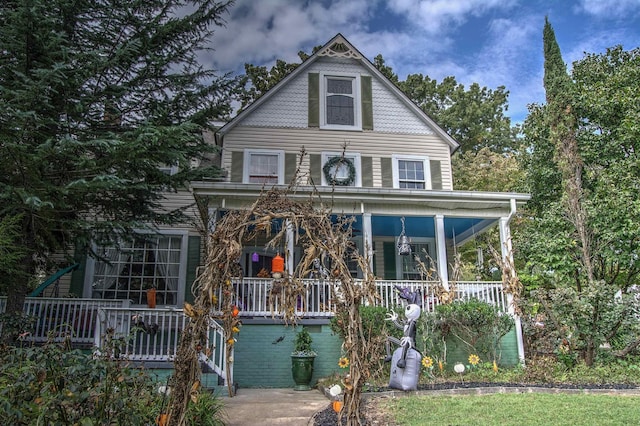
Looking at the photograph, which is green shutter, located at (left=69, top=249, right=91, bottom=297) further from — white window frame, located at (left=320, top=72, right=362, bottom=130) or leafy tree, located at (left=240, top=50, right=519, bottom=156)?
leafy tree, located at (left=240, top=50, right=519, bottom=156)

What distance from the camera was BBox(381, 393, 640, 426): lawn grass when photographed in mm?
5102

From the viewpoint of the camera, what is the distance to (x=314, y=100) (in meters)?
13.5

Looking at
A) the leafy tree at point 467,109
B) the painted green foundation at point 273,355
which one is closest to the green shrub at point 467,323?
the painted green foundation at point 273,355

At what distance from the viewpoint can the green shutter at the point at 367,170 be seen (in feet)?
43.0

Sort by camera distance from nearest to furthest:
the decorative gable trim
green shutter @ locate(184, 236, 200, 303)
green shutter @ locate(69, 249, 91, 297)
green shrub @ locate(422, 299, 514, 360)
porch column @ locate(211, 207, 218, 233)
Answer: green shrub @ locate(422, 299, 514, 360) < porch column @ locate(211, 207, 218, 233) < green shutter @ locate(69, 249, 91, 297) < green shutter @ locate(184, 236, 200, 303) < the decorative gable trim

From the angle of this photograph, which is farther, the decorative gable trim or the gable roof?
the decorative gable trim

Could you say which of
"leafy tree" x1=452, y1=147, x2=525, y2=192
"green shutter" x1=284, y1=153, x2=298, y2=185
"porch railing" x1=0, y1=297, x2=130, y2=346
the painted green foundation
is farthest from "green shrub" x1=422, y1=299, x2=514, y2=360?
"leafy tree" x1=452, y1=147, x2=525, y2=192

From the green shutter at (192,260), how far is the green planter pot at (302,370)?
14.4 ft

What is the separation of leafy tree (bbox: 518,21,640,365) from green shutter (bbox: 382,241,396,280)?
151 inches

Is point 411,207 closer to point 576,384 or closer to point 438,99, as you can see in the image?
point 576,384

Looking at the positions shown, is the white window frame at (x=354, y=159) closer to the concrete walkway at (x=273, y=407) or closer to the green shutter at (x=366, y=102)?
the green shutter at (x=366, y=102)

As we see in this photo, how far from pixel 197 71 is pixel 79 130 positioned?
2.59 m

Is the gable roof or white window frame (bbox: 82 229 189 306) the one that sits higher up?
the gable roof

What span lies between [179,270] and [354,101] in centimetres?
685
